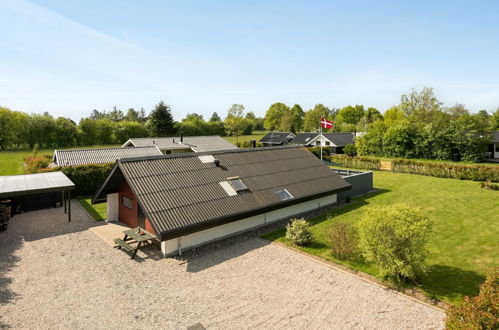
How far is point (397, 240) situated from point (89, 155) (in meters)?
28.6

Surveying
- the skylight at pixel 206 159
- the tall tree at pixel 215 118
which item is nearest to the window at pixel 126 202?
the skylight at pixel 206 159

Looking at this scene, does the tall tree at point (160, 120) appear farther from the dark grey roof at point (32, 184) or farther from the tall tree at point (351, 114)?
the tall tree at point (351, 114)

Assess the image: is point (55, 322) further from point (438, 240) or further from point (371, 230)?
point (438, 240)

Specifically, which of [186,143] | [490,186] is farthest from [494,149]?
[186,143]

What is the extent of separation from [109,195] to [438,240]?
60.5 ft

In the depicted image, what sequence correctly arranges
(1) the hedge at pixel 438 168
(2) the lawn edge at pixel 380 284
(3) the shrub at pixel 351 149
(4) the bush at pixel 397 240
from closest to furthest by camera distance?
(2) the lawn edge at pixel 380 284
(4) the bush at pixel 397 240
(1) the hedge at pixel 438 168
(3) the shrub at pixel 351 149

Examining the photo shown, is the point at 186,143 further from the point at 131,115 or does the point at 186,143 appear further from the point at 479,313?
the point at 131,115

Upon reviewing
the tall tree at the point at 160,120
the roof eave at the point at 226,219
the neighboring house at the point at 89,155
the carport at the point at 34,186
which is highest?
the tall tree at the point at 160,120

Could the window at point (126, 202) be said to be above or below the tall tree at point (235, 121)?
below

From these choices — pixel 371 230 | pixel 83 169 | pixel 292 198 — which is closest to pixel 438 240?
pixel 371 230

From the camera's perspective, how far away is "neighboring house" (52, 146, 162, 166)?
27234mm

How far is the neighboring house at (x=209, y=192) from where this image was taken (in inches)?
517

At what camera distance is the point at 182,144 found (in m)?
41.2

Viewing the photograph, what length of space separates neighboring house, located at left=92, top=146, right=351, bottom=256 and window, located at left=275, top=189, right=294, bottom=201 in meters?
0.06
